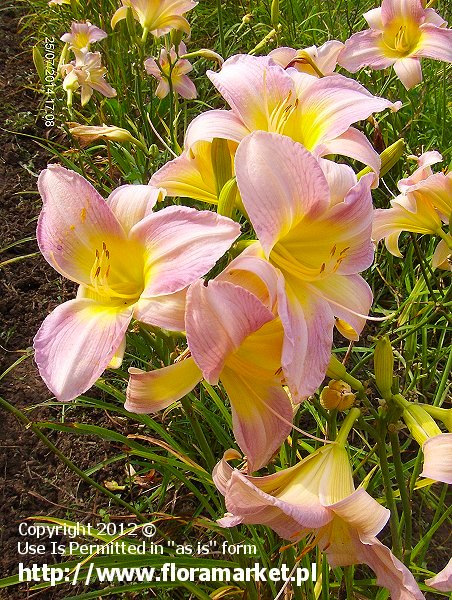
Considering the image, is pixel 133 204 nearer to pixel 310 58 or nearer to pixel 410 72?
pixel 310 58

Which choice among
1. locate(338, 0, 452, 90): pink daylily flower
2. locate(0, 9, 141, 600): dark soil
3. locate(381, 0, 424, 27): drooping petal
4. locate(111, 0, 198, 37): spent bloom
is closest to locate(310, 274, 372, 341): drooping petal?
locate(0, 9, 141, 600): dark soil

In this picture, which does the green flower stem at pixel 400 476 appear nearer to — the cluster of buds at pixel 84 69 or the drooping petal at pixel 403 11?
the drooping petal at pixel 403 11

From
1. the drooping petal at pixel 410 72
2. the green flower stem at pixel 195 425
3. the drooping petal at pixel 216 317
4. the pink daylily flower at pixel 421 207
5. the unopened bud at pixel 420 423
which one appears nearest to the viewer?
the drooping petal at pixel 216 317

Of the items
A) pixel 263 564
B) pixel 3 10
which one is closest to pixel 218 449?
pixel 263 564

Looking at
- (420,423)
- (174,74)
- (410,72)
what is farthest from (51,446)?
(174,74)

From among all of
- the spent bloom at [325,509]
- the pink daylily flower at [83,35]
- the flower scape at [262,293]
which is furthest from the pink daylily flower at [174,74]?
the spent bloom at [325,509]

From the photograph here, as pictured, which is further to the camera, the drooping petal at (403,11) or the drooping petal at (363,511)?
the drooping petal at (403,11)
